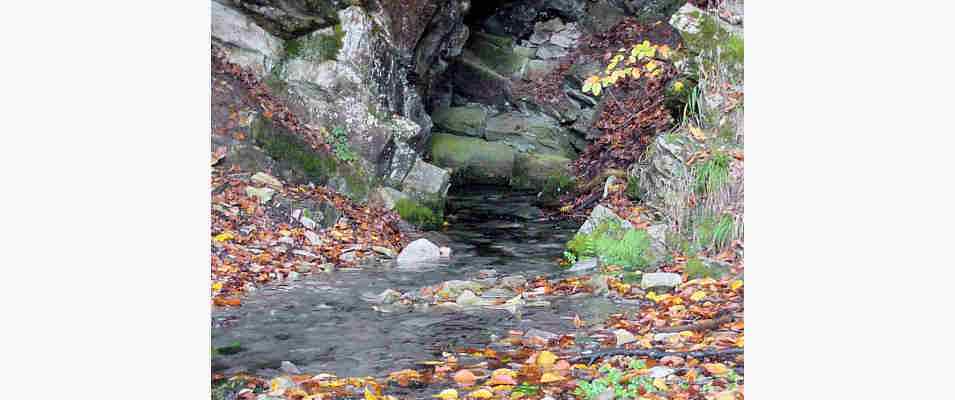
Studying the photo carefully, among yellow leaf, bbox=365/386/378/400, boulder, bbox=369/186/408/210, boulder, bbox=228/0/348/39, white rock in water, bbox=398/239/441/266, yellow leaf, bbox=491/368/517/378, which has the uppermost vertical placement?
boulder, bbox=228/0/348/39

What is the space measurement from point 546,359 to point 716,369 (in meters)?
0.65

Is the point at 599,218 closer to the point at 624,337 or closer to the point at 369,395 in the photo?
the point at 624,337

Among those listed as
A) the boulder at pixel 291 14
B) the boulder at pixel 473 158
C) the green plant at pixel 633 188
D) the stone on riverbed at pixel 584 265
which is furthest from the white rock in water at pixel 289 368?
the boulder at pixel 473 158

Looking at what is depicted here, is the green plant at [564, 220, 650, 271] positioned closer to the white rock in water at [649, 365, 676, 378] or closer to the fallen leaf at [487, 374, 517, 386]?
the white rock in water at [649, 365, 676, 378]

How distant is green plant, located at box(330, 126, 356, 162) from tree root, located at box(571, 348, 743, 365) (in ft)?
13.9

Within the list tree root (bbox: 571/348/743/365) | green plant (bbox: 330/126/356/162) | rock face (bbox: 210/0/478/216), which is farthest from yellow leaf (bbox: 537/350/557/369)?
green plant (bbox: 330/126/356/162)

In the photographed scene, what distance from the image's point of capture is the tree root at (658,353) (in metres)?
3.10

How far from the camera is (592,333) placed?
3533 mm

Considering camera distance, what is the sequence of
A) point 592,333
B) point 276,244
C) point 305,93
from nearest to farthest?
point 592,333 → point 276,244 → point 305,93

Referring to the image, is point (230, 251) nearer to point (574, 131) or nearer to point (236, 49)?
point (236, 49)

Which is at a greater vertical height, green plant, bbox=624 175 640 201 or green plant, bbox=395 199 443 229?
green plant, bbox=624 175 640 201

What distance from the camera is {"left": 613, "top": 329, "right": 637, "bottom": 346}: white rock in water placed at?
333 cm
